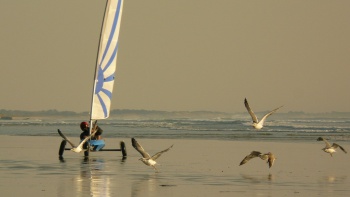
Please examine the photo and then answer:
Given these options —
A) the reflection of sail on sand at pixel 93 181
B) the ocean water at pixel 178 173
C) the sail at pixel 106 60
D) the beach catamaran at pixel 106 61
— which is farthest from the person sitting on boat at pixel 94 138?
the reflection of sail on sand at pixel 93 181

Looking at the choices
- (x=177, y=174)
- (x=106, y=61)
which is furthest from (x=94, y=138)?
(x=177, y=174)

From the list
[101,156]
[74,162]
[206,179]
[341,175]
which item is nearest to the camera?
[206,179]

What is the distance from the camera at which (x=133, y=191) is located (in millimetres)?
20125

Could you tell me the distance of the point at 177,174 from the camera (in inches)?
971

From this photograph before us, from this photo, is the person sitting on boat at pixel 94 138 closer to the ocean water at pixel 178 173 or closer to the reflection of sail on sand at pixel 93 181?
the ocean water at pixel 178 173

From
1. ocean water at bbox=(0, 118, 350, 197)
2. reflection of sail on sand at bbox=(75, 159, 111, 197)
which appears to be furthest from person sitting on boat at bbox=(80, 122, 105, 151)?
reflection of sail on sand at bbox=(75, 159, 111, 197)

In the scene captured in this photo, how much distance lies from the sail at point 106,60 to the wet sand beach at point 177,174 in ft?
5.97

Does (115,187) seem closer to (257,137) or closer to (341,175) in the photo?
(341,175)

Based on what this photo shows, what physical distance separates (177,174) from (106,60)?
1014 centimetres

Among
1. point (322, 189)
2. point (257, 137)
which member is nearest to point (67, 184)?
point (322, 189)

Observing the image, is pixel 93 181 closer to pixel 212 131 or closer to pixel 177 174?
pixel 177 174

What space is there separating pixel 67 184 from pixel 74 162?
304 inches

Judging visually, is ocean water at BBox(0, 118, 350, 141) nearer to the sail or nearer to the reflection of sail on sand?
the sail

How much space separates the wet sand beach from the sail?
1819mm
